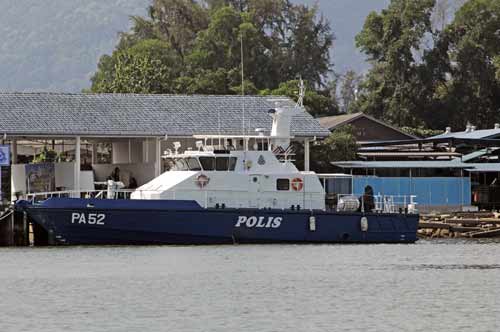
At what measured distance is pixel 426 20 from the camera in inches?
3403

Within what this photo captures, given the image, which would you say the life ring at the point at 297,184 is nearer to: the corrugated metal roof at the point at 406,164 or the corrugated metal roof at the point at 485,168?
the corrugated metal roof at the point at 406,164

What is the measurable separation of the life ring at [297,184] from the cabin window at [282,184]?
189mm

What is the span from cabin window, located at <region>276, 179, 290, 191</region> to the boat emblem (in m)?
2.31

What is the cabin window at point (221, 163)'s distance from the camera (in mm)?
44059

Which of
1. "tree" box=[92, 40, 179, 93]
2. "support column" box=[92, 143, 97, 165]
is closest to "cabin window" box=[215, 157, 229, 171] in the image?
"support column" box=[92, 143, 97, 165]

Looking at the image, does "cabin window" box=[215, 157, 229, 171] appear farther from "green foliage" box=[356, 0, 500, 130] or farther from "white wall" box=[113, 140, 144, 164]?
"green foliage" box=[356, 0, 500, 130]

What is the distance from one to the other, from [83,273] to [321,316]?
9.38m

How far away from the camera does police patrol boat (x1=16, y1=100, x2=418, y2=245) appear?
43.1m

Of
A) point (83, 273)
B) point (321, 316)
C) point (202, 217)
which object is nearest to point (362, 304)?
point (321, 316)

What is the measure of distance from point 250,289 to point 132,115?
24.3 meters

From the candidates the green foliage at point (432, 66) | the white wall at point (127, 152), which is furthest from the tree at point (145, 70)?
the white wall at point (127, 152)

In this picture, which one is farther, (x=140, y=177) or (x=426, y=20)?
(x=426, y=20)

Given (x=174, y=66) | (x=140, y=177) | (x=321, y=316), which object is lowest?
(x=321, y=316)

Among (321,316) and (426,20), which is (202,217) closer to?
(321,316)
